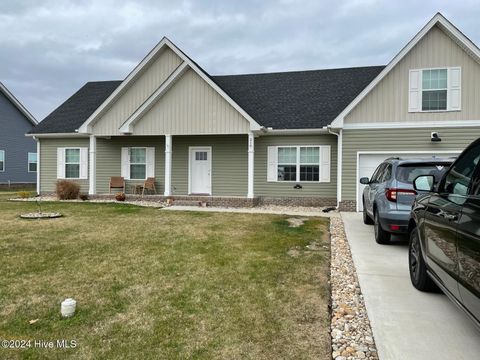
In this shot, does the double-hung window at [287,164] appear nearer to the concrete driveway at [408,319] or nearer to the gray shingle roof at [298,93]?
the gray shingle roof at [298,93]

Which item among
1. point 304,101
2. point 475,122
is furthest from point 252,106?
point 475,122

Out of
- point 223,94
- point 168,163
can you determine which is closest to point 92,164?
point 168,163

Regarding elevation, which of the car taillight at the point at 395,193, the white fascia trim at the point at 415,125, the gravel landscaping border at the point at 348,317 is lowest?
the gravel landscaping border at the point at 348,317

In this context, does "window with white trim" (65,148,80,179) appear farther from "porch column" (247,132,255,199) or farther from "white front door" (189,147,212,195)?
"porch column" (247,132,255,199)

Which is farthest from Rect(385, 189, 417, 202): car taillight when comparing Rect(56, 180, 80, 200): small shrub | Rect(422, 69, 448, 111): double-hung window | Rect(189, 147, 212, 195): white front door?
Rect(56, 180, 80, 200): small shrub

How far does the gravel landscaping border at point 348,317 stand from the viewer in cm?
317

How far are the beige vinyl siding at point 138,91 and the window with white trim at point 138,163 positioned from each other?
1524mm

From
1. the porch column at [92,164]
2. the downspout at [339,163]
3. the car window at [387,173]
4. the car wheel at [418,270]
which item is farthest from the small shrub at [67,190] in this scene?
the car wheel at [418,270]

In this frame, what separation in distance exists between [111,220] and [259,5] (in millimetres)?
11682

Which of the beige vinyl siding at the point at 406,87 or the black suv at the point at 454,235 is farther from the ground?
the beige vinyl siding at the point at 406,87

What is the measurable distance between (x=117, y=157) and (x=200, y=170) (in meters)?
4.19

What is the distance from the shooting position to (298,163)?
1496cm

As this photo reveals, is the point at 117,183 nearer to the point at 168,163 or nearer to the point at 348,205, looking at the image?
the point at 168,163

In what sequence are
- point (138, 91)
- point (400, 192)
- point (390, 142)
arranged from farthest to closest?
point (138, 91) < point (390, 142) < point (400, 192)
